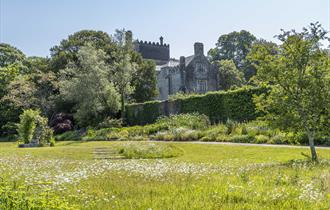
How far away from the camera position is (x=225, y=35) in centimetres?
7512

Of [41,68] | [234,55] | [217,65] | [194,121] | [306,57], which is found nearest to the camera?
[306,57]

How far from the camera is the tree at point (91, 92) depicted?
3281 centimetres

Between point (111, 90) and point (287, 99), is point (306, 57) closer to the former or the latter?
point (287, 99)

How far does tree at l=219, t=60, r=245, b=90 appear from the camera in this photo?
54969 millimetres

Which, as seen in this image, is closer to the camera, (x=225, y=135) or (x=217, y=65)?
(x=225, y=135)

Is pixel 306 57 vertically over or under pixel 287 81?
over

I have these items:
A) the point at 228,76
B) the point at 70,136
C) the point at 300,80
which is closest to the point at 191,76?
the point at 228,76

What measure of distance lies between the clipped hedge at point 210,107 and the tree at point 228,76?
940 inches

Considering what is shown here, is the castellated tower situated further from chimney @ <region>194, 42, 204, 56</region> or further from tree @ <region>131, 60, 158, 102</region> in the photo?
tree @ <region>131, 60, 158, 102</region>

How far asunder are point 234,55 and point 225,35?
511cm

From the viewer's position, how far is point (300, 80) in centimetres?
937

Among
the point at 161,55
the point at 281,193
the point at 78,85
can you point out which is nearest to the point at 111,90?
the point at 78,85

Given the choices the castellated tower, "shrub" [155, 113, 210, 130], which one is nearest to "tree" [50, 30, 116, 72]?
"shrub" [155, 113, 210, 130]

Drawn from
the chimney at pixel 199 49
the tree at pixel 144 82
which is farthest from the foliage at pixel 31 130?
the chimney at pixel 199 49
